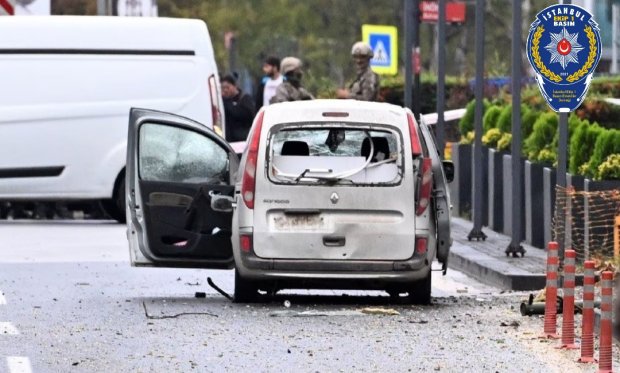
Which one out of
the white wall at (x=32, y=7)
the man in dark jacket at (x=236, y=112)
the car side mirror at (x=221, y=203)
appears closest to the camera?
the car side mirror at (x=221, y=203)

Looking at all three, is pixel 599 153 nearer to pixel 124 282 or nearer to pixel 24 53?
pixel 124 282

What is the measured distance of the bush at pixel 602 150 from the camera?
20391 mm

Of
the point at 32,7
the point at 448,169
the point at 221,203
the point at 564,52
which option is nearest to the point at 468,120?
the point at 32,7

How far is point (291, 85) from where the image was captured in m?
24.7

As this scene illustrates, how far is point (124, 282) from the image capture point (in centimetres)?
1889

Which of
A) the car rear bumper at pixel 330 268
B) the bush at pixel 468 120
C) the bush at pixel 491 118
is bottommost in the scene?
the bush at pixel 468 120

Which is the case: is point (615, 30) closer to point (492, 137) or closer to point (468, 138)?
point (468, 138)

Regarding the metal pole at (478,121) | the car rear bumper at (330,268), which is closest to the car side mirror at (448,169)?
the car rear bumper at (330,268)

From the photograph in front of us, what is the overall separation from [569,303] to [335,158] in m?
3.56

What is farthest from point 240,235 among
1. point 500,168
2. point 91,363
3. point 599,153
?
point 500,168

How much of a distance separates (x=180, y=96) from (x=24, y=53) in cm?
193

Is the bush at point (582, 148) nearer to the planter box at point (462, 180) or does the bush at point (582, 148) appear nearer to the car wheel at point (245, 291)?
the car wheel at point (245, 291)

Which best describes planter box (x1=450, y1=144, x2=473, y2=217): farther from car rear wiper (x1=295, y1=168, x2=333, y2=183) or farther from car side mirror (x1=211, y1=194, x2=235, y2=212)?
car rear wiper (x1=295, y1=168, x2=333, y2=183)

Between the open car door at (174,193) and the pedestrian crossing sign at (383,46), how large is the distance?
58.7ft
